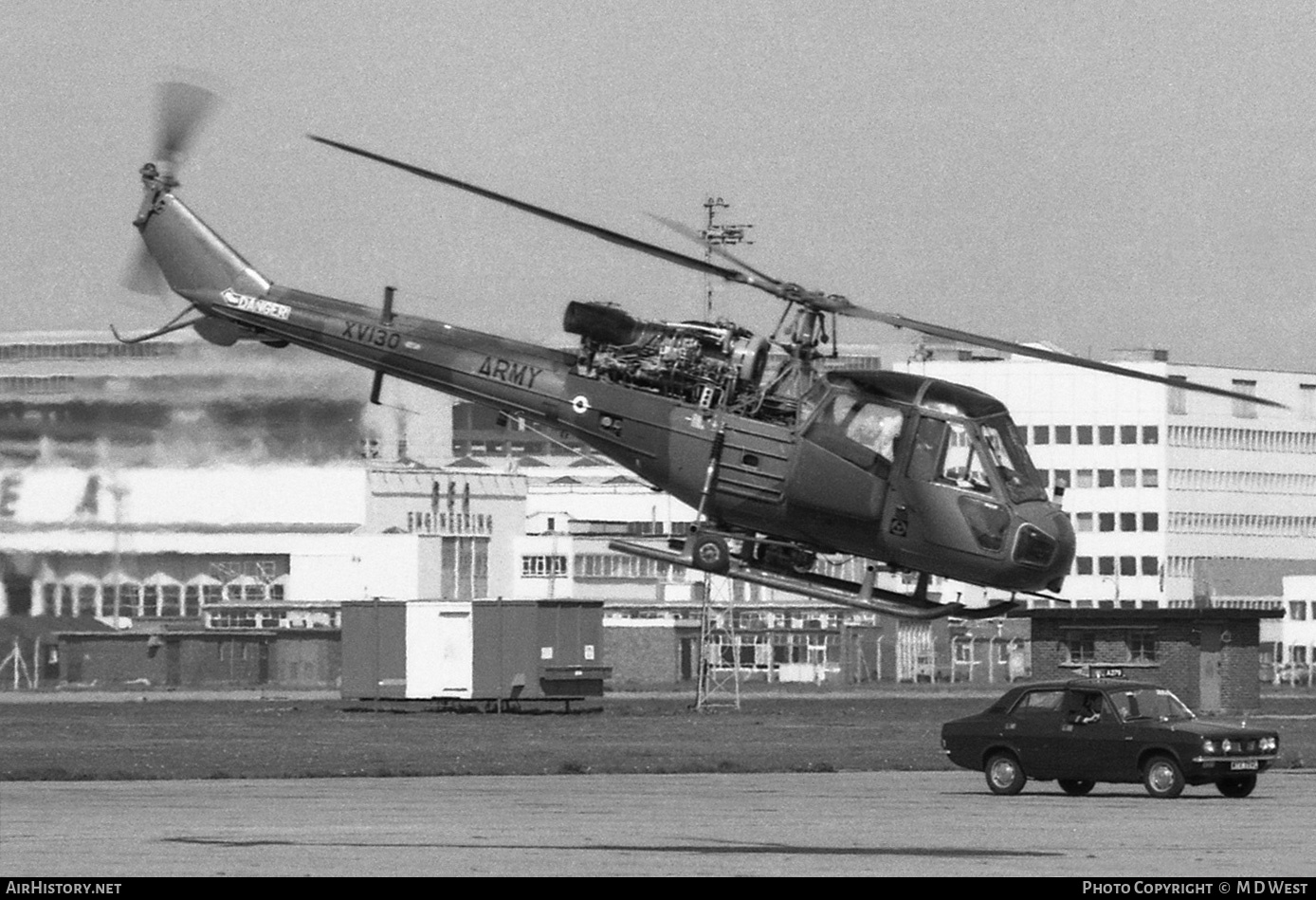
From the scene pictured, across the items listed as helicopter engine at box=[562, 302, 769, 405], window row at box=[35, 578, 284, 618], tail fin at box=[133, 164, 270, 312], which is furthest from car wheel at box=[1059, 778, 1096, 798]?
window row at box=[35, 578, 284, 618]

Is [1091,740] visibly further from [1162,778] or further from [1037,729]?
[1162,778]

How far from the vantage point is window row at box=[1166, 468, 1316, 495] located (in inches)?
6068

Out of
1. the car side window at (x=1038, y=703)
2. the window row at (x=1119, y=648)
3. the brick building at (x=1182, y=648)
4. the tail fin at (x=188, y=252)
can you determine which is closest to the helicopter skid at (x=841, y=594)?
the car side window at (x=1038, y=703)

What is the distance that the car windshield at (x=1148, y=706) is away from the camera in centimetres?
3666

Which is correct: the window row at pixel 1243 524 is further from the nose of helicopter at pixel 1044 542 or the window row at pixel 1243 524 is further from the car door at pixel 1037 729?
the nose of helicopter at pixel 1044 542

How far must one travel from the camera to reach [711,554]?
32281 mm

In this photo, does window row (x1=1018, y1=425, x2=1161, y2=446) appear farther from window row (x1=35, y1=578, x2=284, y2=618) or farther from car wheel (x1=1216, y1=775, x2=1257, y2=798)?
car wheel (x1=1216, y1=775, x2=1257, y2=798)

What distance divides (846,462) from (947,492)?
4.58ft

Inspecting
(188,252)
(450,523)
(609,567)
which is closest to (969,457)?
(188,252)

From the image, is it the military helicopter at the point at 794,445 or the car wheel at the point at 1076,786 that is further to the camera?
the car wheel at the point at 1076,786

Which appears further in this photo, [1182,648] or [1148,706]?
[1182,648]

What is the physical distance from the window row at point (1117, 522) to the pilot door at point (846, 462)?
4851 inches

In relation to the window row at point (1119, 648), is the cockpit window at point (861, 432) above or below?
above

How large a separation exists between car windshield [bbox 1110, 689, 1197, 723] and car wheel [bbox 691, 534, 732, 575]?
7782 mm
